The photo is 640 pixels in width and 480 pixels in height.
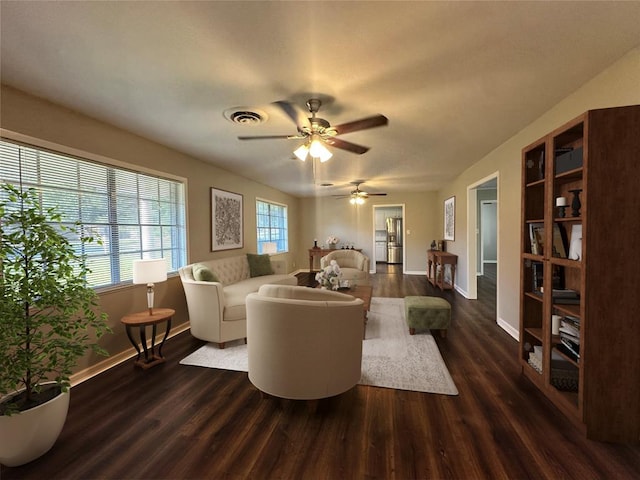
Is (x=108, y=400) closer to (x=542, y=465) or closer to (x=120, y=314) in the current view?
(x=120, y=314)

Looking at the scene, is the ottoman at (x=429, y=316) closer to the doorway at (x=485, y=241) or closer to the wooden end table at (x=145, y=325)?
the doorway at (x=485, y=241)

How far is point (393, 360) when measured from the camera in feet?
8.84

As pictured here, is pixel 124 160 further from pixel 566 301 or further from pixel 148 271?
pixel 566 301

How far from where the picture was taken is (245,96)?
7.14 feet

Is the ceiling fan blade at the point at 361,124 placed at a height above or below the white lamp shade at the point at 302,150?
→ above

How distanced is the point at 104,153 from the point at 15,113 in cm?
68

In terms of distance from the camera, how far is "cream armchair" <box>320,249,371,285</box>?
5305mm

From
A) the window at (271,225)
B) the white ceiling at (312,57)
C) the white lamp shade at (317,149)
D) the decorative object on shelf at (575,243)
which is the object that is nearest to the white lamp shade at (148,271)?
the white ceiling at (312,57)

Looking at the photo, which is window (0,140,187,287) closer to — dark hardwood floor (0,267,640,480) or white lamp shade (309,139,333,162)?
dark hardwood floor (0,267,640,480)

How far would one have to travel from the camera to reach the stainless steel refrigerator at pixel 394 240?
985cm

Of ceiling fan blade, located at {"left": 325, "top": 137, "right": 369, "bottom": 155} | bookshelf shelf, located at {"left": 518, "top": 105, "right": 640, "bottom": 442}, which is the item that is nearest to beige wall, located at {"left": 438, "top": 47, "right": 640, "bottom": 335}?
bookshelf shelf, located at {"left": 518, "top": 105, "right": 640, "bottom": 442}

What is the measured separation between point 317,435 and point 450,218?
18.3 ft

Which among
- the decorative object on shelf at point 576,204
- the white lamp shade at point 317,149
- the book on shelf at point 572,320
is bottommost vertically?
the book on shelf at point 572,320

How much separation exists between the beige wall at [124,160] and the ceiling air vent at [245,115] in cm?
131
